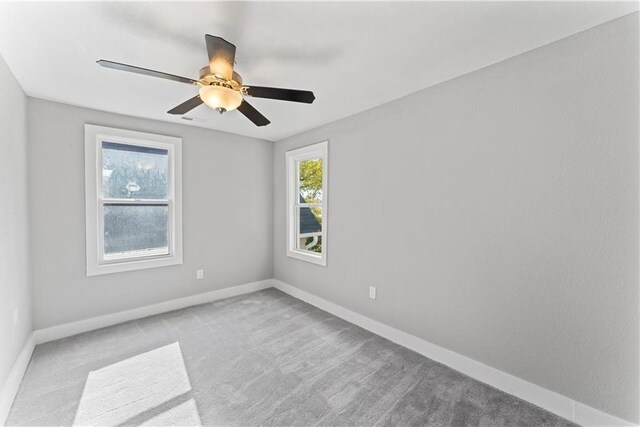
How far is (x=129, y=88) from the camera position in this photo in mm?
2432

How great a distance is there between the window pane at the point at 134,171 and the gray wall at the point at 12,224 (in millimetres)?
659

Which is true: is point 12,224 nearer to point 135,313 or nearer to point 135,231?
point 135,231

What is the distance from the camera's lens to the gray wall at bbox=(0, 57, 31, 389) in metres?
1.86

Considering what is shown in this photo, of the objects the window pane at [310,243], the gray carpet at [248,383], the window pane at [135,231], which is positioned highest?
the window pane at [135,231]

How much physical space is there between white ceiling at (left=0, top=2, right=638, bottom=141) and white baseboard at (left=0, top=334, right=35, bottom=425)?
2200 millimetres

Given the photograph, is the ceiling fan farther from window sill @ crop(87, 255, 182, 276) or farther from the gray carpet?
window sill @ crop(87, 255, 182, 276)

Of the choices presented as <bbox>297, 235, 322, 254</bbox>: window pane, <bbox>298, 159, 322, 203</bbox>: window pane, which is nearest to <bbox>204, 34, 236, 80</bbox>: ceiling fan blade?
<bbox>298, 159, 322, 203</bbox>: window pane

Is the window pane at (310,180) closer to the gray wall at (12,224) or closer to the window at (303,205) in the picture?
the window at (303,205)

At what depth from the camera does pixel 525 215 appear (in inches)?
74.8

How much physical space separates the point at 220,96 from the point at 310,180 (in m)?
2.37

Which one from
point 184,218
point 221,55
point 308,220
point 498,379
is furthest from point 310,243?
point 221,55

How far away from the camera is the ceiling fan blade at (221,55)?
1415 millimetres

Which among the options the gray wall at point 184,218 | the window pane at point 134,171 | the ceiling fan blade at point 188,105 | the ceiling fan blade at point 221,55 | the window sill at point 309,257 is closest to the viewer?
the ceiling fan blade at point 221,55

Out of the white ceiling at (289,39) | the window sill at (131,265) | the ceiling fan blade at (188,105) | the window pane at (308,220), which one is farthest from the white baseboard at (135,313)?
the ceiling fan blade at (188,105)
